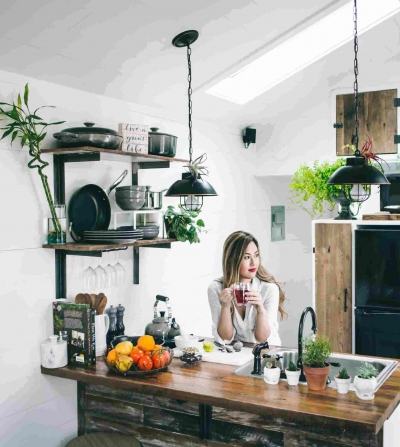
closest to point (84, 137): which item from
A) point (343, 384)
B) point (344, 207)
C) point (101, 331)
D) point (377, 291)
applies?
point (101, 331)

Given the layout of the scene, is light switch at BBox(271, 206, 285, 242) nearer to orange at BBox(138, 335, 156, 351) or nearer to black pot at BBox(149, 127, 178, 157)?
black pot at BBox(149, 127, 178, 157)

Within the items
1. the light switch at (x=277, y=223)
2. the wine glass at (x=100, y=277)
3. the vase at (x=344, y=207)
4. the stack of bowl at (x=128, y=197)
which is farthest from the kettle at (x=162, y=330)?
the light switch at (x=277, y=223)

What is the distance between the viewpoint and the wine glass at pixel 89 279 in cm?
312

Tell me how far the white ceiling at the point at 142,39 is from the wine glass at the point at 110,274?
3.35ft

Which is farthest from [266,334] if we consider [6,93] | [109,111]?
[6,93]

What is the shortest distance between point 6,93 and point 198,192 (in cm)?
105

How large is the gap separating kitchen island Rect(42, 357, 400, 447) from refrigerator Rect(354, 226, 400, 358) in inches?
47.8

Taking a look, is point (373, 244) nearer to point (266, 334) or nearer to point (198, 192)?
point (266, 334)

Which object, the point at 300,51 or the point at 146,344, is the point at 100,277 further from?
the point at 300,51

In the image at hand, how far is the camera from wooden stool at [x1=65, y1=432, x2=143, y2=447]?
258 cm

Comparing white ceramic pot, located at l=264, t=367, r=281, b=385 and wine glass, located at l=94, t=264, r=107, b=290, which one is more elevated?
wine glass, located at l=94, t=264, r=107, b=290

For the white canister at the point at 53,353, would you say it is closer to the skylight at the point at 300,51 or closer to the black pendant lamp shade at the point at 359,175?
the black pendant lamp shade at the point at 359,175

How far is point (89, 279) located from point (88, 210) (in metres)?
0.40

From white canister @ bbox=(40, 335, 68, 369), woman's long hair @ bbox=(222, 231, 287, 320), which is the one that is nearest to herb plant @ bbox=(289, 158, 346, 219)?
woman's long hair @ bbox=(222, 231, 287, 320)
